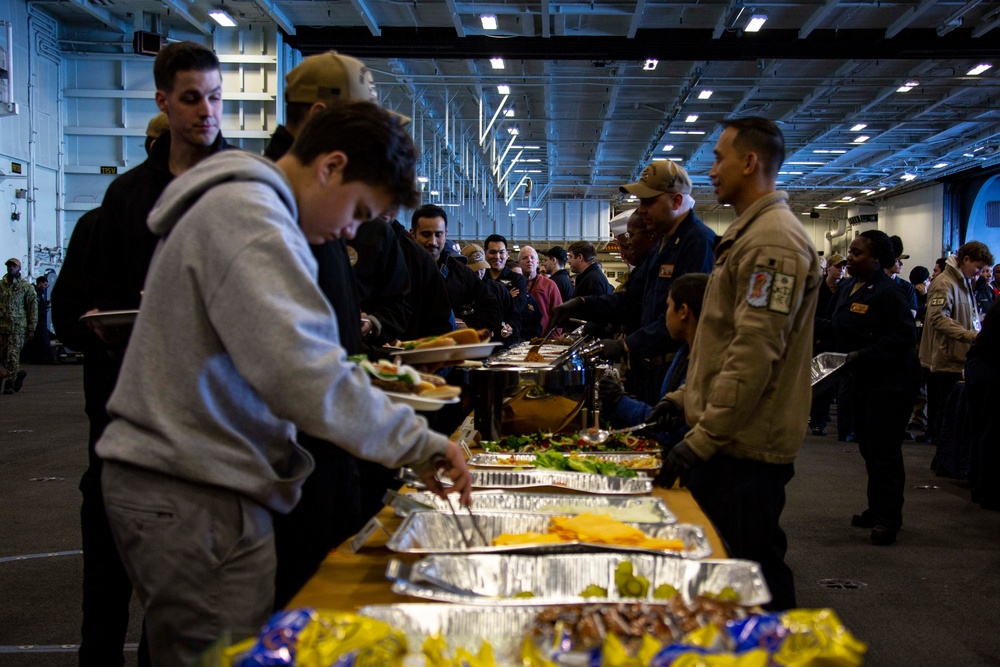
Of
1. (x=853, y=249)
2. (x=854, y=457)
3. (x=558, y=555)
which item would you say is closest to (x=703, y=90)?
(x=854, y=457)

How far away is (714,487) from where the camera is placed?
247cm

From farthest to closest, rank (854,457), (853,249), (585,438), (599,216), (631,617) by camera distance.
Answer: (599,216), (854,457), (853,249), (585,438), (631,617)

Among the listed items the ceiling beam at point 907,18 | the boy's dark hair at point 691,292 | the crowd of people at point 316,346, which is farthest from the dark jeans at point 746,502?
the ceiling beam at point 907,18

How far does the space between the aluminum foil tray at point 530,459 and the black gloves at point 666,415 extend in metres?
0.15

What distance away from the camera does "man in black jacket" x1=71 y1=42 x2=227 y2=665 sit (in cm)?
236

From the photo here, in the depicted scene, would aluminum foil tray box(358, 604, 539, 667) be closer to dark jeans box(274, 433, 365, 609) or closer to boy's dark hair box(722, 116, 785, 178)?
dark jeans box(274, 433, 365, 609)

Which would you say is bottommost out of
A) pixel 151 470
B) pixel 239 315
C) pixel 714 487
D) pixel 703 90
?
pixel 714 487

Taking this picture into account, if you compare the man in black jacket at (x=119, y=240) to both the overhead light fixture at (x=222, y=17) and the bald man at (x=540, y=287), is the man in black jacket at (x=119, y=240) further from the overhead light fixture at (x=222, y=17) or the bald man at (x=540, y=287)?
the overhead light fixture at (x=222, y=17)

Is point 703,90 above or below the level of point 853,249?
above

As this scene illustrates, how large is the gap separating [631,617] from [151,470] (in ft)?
2.45

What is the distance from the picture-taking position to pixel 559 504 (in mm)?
2123

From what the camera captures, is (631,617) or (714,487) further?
(714,487)

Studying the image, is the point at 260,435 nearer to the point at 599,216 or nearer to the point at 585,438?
the point at 585,438

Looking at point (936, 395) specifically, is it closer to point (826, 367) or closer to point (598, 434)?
point (826, 367)
